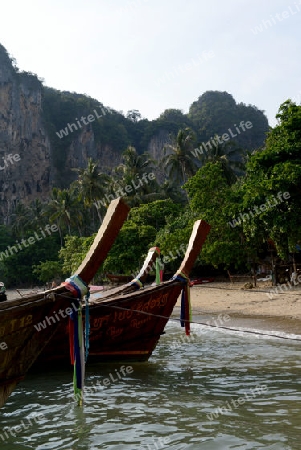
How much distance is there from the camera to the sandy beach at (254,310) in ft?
43.7

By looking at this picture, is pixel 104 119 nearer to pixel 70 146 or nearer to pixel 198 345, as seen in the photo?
pixel 70 146

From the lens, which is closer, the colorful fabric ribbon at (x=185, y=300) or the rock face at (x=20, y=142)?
the colorful fabric ribbon at (x=185, y=300)

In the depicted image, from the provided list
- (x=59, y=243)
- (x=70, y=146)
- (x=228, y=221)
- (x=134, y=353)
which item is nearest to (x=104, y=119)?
(x=70, y=146)

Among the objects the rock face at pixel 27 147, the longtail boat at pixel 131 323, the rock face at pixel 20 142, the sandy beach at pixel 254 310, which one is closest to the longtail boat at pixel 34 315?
the longtail boat at pixel 131 323

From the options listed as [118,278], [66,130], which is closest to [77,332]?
[118,278]

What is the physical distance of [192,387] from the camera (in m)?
7.27

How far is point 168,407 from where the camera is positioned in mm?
6203

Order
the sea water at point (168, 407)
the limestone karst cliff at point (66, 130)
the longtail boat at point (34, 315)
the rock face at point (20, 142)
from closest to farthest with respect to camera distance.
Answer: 1. the sea water at point (168, 407)
2. the longtail boat at point (34, 315)
3. the rock face at point (20, 142)
4. the limestone karst cliff at point (66, 130)

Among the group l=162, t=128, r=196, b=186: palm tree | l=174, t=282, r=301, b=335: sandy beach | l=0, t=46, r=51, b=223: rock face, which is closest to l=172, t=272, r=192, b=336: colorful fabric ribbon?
l=174, t=282, r=301, b=335: sandy beach

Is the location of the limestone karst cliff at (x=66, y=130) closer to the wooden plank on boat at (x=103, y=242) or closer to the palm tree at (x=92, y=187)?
the palm tree at (x=92, y=187)

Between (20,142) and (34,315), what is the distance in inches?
2859

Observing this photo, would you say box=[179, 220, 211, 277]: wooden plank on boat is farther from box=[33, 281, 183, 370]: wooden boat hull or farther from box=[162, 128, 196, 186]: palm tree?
box=[162, 128, 196, 186]: palm tree

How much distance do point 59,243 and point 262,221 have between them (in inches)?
1565

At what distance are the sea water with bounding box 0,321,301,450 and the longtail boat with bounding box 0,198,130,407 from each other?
0.85m
